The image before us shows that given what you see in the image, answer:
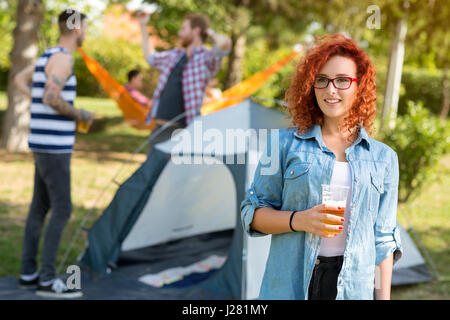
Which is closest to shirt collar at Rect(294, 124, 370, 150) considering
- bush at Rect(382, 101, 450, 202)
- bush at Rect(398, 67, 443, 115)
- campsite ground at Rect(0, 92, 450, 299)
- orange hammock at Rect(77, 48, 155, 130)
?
campsite ground at Rect(0, 92, 450, 299)

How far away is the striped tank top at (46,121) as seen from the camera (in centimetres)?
277

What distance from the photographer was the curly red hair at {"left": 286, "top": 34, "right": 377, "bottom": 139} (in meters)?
1.41

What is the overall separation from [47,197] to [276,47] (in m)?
8.07

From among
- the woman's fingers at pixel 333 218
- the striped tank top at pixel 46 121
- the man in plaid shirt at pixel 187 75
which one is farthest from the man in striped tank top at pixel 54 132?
the woman's fingers at pixel 333 218

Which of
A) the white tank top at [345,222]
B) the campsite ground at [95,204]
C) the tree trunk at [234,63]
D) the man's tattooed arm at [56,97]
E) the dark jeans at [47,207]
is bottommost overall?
the campsite ground at [95,204]

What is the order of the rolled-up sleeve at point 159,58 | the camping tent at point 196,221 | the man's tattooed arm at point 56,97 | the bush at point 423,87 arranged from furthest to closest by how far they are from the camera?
the bush at point 423,87
the rolled-up sleeve at point 159,58
the camping tent at point 196,221
the man's tattooed arm at point 56,97

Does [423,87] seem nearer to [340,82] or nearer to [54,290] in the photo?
[54,290]

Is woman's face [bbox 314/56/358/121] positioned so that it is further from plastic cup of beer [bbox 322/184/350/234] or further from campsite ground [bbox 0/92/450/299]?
campsite ground [bbox 0/92/450/299]

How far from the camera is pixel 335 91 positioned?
4.55 ft

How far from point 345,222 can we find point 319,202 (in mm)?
93

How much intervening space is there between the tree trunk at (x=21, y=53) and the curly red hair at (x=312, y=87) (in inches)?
256

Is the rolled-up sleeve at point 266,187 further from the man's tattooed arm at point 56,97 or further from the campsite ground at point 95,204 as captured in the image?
the campsite ground at point 95,204

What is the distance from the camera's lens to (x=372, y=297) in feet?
4.66

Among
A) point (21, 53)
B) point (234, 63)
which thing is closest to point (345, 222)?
point (21, 53)
